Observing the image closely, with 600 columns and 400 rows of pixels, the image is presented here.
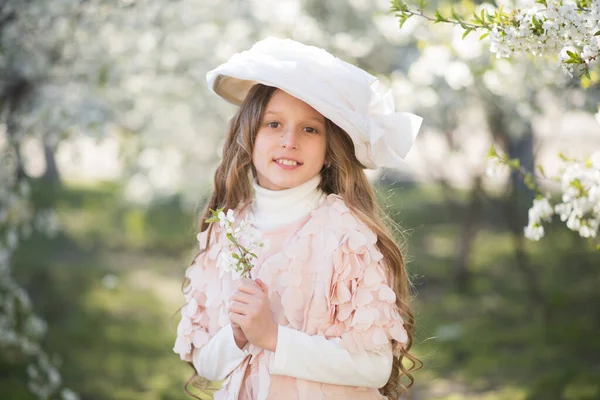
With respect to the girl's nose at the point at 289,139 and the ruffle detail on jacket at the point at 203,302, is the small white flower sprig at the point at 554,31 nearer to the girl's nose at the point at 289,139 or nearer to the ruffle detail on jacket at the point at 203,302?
the girl's nose at the point at 289,139

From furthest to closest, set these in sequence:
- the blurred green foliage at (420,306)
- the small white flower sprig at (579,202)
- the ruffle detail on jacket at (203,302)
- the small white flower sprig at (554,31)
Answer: the blurred green foliage at (420,306), the ruffle detail on jacket at (203,302), the small white flower sprig at (579,202), the small white flower sprig at (554,31)

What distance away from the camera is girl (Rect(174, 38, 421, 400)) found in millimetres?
1897

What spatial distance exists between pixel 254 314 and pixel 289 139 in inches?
18.4

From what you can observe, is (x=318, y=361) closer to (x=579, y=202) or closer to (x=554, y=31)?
(x=579, y=202)

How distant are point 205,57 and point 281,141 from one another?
10.9 feet

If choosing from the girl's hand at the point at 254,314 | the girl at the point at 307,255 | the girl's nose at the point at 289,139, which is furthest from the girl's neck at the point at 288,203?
the girl's hand at the point at 254,314

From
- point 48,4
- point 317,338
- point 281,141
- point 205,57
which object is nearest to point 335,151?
point 281,141

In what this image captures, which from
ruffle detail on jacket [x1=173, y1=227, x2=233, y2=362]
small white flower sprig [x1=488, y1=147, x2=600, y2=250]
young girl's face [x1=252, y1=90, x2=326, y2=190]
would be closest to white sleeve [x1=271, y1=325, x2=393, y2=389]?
ruffle detail on jacket [x1=173, y1=227, x2=233, y2=362]

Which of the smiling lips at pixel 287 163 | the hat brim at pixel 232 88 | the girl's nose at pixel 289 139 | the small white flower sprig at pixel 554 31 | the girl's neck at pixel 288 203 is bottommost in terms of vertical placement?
the girl's neck at pixel 288 203

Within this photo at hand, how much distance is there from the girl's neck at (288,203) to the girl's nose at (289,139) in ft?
0.40

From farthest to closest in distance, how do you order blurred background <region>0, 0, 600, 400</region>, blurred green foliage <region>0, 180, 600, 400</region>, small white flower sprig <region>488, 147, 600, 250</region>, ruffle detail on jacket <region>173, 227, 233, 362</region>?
blurred green foliage <region>0, 180, 600, 400</region>
blurred background <region>0, 0, 600, 400</region>
ruffle detail on jacket <region>173, 227, 233, 362</region>
small white flower sprig <region>488, 147, 600, 250</region>

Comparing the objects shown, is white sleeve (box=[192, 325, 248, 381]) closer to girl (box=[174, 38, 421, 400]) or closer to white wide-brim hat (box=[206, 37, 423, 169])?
girl (box=[174, 38, 421, 400])

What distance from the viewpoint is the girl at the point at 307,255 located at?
6.23ft

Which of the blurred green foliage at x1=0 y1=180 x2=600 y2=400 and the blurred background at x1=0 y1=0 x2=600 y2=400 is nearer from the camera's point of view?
the blurred background at x1=0 y1=0 x2=600 y2=400
